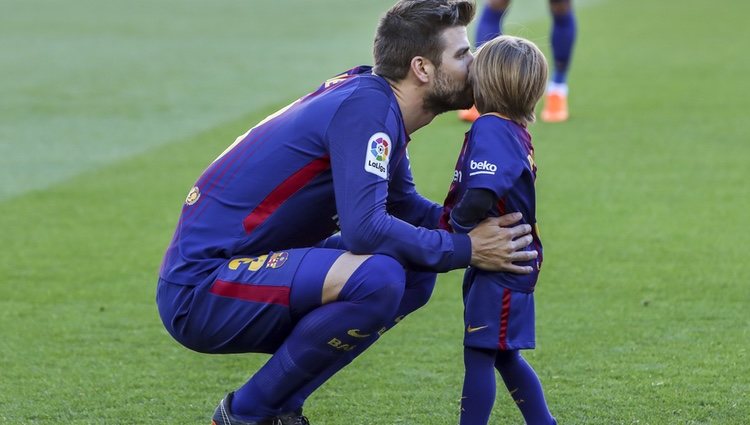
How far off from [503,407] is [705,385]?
0.64 meters

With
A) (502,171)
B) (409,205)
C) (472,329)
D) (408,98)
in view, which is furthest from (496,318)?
(408,98)

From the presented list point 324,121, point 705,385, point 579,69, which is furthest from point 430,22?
point 579,69

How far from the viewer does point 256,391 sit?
10.6 ft

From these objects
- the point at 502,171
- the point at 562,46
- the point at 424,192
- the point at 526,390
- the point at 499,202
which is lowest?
the point at 424,192

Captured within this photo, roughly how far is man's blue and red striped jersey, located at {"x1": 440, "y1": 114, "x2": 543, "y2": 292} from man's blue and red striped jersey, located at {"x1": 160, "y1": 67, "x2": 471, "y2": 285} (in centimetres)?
16

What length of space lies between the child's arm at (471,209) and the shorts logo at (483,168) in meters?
0.05

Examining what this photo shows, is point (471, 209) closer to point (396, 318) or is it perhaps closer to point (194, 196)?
point (396, 318)

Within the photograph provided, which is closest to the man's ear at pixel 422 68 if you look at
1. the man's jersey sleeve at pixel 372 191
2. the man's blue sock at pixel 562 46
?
the man's jersey sleeve at pixel 372 191

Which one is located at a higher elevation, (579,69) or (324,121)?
(324,121)

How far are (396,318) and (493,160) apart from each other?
1.83 feet

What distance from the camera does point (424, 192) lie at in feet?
21.6

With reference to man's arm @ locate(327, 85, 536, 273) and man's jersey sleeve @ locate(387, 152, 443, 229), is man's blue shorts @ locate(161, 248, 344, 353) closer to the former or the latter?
man's arm @ locate(327, 85, 536, 273)

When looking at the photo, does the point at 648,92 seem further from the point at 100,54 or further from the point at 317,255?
the point at 317,255

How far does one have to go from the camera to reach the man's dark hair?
3260mm
